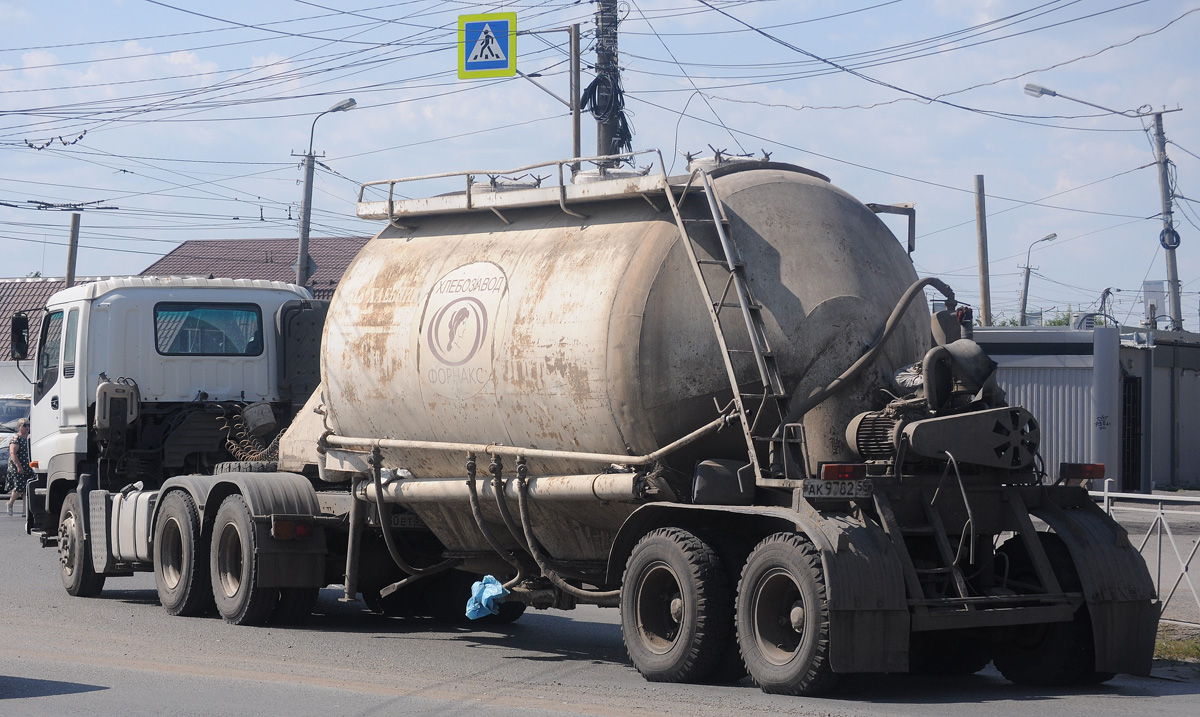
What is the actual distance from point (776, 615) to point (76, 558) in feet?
28.1

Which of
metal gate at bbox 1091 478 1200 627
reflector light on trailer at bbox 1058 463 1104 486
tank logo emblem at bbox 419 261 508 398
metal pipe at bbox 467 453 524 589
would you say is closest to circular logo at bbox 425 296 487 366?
tank logo emblem at bbox 419 261 508 398

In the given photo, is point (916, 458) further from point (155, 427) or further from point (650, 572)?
point (155, 427)

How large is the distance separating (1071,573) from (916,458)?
3.98 ft

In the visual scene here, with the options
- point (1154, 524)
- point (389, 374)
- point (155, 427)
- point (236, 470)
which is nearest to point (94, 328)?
point (155, 427)

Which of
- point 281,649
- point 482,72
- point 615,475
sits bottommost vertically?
point 281,649

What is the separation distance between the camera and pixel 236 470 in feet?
42.7

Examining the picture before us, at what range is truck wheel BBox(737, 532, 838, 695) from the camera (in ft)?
25.6

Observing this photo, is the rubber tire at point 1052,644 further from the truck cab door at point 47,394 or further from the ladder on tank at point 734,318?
the truck cab door at point 47,394

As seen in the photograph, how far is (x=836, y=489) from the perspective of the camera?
8.18 meters

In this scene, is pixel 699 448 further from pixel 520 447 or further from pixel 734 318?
pixel 520 447

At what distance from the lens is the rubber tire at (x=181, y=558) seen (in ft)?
40.8

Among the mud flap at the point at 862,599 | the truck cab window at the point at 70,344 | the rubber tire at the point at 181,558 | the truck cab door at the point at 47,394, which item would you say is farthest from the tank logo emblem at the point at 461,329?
the truck cab door at the point at 47,394

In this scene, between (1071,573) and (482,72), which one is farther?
(482,72)

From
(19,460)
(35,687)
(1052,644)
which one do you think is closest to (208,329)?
(35,687)
